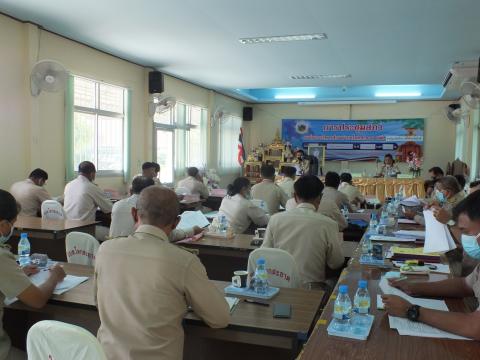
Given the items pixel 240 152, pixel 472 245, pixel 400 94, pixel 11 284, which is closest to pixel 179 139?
pixel 240 152

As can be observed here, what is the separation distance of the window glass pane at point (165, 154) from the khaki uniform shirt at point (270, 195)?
398 cm

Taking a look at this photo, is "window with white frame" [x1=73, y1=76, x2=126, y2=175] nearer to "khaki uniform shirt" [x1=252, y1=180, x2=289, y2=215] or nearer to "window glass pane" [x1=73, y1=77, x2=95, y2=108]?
"window glass pane" [x1=73, y1=77, x2=95, y2=108]

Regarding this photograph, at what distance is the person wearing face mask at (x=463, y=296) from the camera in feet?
5.39

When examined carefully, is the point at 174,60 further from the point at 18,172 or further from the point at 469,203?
the point at 469,203

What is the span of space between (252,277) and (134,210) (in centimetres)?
79

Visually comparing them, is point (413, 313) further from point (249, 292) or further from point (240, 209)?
point (240, 209)

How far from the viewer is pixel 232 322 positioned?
192 cm

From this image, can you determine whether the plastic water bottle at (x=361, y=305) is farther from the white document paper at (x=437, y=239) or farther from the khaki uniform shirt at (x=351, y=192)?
the khaki uniform shirt at (x=351, y=192)

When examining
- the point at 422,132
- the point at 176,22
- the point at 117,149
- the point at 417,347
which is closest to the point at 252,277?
the point at 417,347

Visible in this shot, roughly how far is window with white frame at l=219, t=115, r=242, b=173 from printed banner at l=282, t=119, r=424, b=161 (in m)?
1.58

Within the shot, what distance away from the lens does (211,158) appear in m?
11.6

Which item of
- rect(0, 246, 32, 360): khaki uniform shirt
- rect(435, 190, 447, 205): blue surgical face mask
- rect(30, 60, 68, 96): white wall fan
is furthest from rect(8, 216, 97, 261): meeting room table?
rect(435, 190, 447, 205): blue surgical face mask

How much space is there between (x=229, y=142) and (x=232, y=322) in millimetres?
11105

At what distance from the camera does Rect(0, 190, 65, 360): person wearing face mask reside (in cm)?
198
